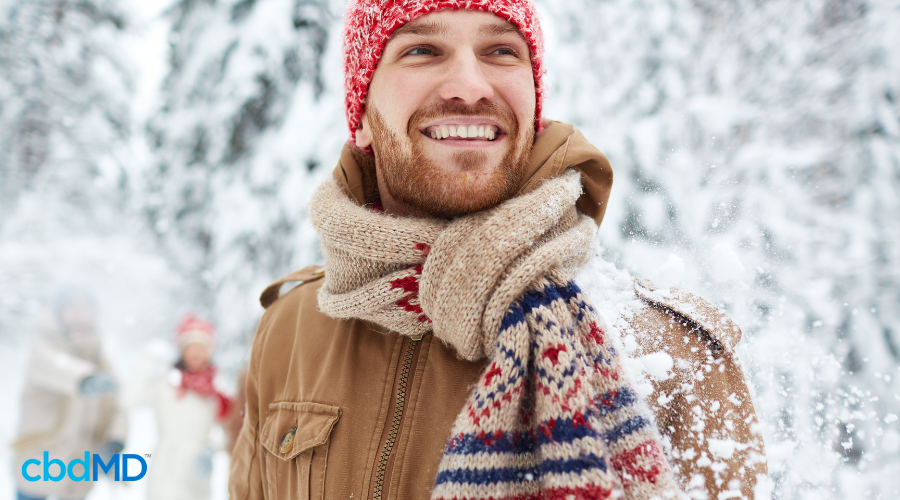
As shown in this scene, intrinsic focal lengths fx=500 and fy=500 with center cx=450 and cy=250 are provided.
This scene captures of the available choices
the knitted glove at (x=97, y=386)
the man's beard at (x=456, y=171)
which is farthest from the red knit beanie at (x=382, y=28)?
the knitted glove at (x=97, y=386)

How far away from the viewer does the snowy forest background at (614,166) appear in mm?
2490

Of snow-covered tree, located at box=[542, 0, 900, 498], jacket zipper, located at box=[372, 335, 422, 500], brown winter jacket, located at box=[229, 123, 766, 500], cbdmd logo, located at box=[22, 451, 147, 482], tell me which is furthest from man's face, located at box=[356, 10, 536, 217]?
cbdmd logo, located at box=[22, 451, 147, 482]

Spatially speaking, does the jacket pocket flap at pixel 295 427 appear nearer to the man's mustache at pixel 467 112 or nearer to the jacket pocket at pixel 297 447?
the jacket pocket at pixel 297 447

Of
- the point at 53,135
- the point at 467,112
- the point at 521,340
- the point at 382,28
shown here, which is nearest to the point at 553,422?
the point at 521,340

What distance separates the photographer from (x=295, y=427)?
1.45 metres

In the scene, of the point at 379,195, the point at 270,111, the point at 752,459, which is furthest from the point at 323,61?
the point at 752,459

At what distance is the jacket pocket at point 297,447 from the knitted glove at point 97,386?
Result: 3.55 m

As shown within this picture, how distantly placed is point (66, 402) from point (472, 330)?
4565 mm

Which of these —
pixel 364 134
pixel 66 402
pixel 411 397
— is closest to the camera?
pixel 411 397

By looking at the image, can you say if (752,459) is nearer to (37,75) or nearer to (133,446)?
(133,446)

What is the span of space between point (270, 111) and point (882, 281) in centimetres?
497

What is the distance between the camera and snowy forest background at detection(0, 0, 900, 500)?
2490 millimetres

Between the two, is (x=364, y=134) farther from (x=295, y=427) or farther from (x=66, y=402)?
(x=66, y=402)

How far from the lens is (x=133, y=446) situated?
4.48 meters
